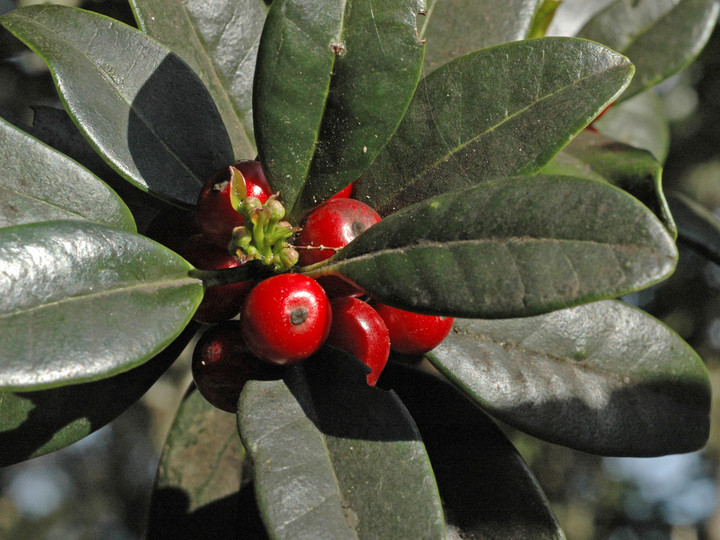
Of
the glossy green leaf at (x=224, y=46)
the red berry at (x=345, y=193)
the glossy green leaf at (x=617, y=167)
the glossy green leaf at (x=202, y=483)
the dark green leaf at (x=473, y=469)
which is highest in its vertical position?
the glossy green leaf at (x=224, y=46)

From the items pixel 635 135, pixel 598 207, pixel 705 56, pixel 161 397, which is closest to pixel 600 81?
pixel 598 207

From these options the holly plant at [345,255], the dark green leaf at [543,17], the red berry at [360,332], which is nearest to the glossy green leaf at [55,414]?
the holly plant at [345,255]

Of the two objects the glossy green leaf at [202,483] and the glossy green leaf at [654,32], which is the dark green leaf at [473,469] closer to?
the glossy green leaf at [202,483]

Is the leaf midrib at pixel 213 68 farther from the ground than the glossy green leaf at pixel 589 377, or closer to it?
farther from the ground

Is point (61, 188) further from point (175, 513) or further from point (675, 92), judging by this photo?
point (675, 92)

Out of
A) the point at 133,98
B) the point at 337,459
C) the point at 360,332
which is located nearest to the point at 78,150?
the point at 133,98

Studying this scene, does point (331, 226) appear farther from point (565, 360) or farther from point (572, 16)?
point (572, 16)

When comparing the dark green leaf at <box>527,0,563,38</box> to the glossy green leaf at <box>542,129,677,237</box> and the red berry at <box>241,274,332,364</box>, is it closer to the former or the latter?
the glossy green leaf at <box>542,129,677,237</box>
